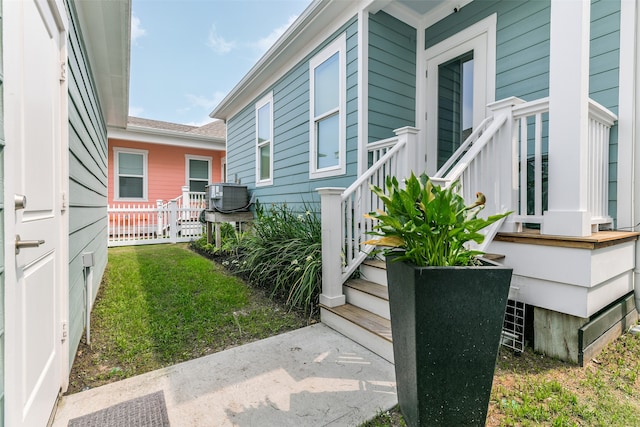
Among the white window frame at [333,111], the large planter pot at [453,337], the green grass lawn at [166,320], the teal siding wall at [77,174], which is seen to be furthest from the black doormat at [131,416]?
the white window frame at [333,111]

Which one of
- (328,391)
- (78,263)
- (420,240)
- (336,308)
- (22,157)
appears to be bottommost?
(328,391)

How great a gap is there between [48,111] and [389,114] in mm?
3325

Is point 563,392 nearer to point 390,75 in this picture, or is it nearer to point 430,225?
point 430,225

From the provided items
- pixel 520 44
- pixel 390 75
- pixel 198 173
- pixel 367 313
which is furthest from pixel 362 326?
pixel 198 173

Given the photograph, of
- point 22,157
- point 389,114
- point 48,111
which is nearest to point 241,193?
point 389,114

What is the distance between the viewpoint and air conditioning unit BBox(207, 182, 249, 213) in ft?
20.6

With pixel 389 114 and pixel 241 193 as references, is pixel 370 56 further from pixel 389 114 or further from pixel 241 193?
pixel 241 193

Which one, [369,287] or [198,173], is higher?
[198,173]

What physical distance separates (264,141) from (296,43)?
2144mm

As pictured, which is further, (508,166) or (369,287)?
(369,287)

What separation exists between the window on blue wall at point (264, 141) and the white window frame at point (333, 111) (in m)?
1.53

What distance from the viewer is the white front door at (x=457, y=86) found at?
351 cm

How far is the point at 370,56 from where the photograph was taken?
12.0 feet

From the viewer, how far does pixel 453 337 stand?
48.5 inches
